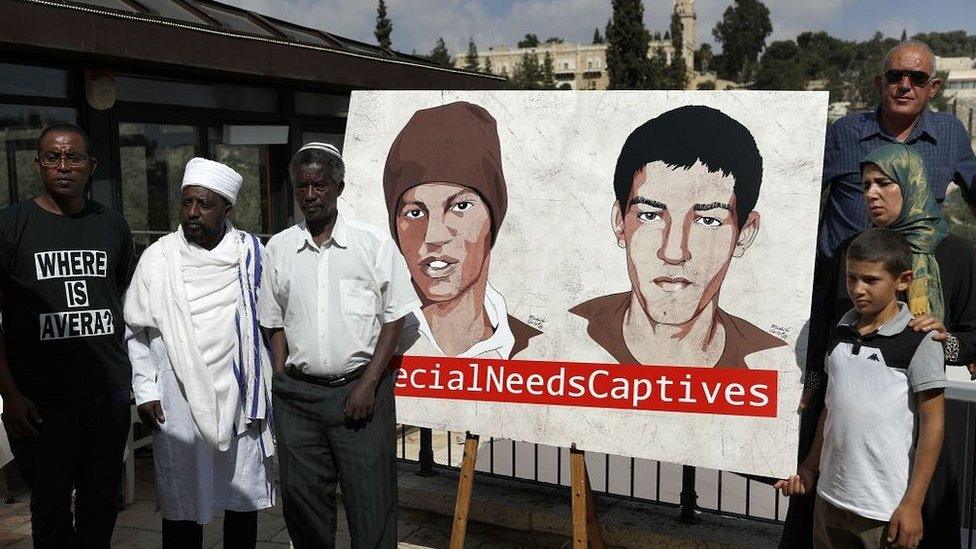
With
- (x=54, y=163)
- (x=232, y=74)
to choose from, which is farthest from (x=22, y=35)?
(x=54, y=163)

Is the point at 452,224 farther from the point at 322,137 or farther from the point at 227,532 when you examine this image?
the point at 322,137

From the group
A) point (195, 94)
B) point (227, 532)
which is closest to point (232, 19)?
point (195, 94)

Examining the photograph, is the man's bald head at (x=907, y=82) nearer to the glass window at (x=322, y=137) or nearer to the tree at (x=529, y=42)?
→ the glass window at (x=322, y=137)

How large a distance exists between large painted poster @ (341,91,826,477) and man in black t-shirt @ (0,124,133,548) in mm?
1038

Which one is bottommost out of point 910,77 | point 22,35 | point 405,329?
Result: point 405,329

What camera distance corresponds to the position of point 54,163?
111 inches

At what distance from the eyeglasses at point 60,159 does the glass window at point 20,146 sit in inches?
118

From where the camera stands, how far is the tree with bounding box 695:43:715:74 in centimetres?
12825

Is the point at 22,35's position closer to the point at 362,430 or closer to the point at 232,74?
the point at 232,74

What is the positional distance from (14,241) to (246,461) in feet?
3.75

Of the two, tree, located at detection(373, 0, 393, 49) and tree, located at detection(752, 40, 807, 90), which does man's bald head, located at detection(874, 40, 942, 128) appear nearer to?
tree, located at detection(373, 0, 393, 49)

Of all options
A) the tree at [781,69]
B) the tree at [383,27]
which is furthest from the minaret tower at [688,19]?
the tree at [383,27]

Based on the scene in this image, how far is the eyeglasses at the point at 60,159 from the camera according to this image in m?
2.82

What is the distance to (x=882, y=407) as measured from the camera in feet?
7.32
